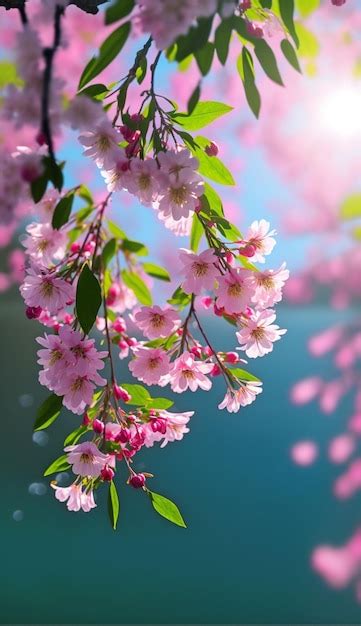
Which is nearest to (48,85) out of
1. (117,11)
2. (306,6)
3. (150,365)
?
(117,11)

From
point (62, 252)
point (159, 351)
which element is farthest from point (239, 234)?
point (62, 252)

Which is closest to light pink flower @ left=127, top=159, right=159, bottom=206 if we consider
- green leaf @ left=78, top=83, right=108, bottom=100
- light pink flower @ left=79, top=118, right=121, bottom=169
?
light pink flower @ left=79, top=118, right=121, bottom=169

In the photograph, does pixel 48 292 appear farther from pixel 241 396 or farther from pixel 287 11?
pixel 287 11

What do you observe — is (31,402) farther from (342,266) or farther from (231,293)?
(231,293)

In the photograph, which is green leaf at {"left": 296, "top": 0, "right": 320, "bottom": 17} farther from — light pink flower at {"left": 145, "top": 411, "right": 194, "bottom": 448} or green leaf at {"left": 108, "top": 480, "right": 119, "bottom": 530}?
green leaf at {"left": 108, "top": 480, "right": 119, "bottom": 530}

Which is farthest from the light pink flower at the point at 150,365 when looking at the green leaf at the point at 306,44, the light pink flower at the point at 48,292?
the green leaf at the point at 306,44

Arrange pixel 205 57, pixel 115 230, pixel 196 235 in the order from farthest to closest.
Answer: pixel 115 230
pixel 196 235
pixel 205 57

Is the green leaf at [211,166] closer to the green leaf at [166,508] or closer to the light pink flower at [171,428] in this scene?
the light pink flower at [171,428]
